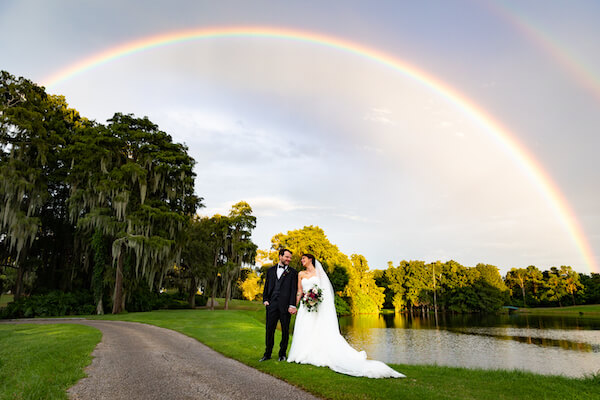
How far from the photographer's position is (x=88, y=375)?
6.98m

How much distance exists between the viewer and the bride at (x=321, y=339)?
7.34m

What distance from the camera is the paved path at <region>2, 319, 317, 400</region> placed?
217 inches

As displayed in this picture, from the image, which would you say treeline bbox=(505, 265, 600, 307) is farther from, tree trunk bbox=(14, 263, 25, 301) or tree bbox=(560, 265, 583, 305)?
tree trunk bbox=(14, 263, 25, 301)

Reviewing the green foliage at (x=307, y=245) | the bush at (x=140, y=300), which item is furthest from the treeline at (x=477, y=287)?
the bush at (x=140, y=300)

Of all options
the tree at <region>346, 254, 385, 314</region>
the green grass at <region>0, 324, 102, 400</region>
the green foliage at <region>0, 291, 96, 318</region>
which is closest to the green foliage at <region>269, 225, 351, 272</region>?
the tree at <region>346, 254, 385, 314</region>

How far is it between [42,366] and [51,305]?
2449 cm

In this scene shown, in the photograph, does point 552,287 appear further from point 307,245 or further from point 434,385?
point 434,385

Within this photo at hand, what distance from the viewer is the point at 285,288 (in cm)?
816

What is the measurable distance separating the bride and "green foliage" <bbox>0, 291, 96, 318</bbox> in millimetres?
27099

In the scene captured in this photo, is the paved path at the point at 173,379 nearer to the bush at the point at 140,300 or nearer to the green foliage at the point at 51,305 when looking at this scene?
the green foliage at the point at 51,305

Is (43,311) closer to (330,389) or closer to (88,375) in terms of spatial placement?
(88,375)

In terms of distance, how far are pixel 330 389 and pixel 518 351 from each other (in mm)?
22067

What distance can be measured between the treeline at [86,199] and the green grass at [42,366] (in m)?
17.1

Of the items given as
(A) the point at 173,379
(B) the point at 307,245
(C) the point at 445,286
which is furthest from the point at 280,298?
(C) the point at 445,286
